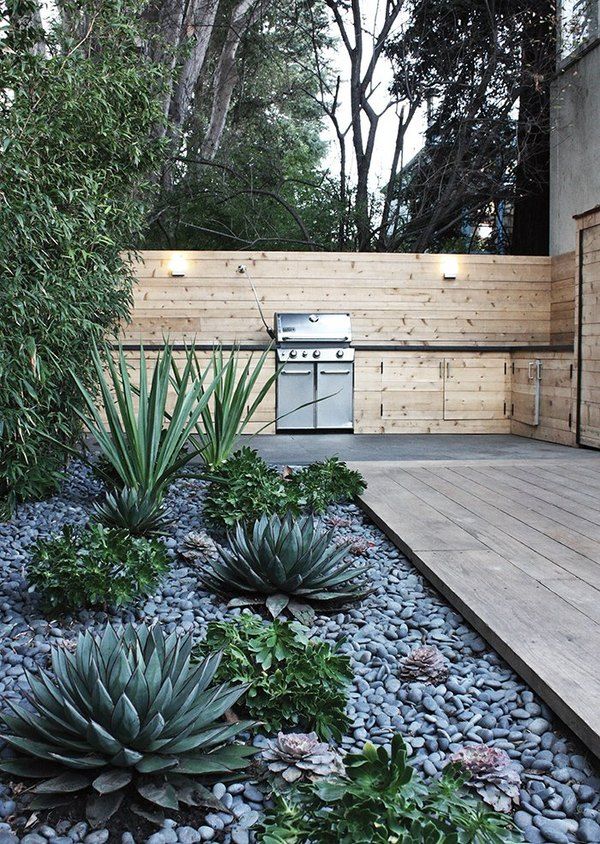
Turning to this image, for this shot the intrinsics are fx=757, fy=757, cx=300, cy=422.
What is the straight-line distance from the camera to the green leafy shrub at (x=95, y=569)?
2.24 metres

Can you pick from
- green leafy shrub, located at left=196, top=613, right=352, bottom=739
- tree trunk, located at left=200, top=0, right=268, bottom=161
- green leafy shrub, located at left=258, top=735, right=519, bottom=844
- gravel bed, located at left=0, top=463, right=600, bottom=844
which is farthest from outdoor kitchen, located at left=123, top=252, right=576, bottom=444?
green leafy shrub, located at left=258, top=735, right=519, bottom=844

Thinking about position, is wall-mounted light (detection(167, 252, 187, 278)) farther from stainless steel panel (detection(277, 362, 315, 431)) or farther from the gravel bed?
the gravel bed

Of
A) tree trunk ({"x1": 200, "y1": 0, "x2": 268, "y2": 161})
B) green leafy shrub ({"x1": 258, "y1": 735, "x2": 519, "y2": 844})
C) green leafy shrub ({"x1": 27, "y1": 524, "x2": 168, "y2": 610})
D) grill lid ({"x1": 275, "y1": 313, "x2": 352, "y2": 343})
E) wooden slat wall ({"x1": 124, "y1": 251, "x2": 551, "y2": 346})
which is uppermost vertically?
tree trunk ({"x1": 200, "y1": 0, "x2": 268, "y2": 161})

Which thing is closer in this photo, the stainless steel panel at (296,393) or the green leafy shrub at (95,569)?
the green leafy shrub at (95,569)

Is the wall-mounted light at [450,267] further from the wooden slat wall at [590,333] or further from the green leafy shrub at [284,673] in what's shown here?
the green leafy shrub at [284,673]

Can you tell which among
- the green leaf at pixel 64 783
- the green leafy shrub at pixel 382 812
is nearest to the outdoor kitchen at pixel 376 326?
the green leaf at pixel 64 783

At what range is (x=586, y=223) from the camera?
5973mm

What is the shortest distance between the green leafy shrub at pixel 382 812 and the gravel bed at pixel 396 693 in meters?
0.11

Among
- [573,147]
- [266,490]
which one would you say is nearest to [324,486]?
[266,490]

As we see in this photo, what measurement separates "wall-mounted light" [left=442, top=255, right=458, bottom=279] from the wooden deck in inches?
145

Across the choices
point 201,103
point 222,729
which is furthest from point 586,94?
point 222,729

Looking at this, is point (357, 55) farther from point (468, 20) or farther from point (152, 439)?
point (152, 439)

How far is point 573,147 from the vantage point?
7.98 meters

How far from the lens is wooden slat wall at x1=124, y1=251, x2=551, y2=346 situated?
7.80 metres
